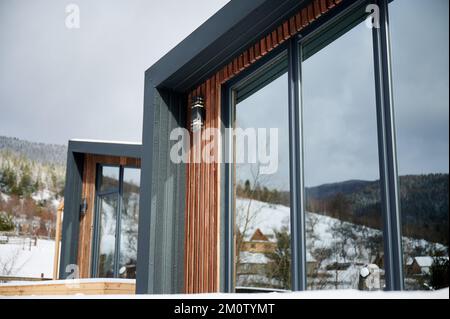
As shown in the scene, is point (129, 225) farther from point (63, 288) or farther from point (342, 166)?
point (342, 166)

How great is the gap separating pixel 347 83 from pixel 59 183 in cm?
756

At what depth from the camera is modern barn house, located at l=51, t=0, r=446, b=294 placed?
126 inches

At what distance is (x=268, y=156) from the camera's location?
4.10m

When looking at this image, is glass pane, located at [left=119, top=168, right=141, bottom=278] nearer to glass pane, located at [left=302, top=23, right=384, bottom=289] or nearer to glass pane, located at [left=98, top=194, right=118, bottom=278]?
glass pane, located at [left=98, top=194, right=118, bottom=278]

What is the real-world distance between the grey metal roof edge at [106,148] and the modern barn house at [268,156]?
9.66 ft

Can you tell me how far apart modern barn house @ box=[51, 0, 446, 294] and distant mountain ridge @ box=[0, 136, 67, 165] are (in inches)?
168

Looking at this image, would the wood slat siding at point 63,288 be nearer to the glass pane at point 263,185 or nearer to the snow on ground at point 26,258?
the snow on ground at point 26,258

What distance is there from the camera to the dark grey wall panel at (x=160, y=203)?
4793 millimetres

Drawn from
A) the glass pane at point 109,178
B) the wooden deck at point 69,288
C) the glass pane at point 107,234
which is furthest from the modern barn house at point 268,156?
the glass pane at point 109,178

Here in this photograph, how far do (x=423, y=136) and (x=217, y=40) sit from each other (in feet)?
6.91

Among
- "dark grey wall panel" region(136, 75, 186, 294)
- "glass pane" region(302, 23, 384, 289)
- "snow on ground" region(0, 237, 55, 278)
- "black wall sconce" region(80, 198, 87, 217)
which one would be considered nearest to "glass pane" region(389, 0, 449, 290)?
"glass pane" region(302, 23, 384, 289)

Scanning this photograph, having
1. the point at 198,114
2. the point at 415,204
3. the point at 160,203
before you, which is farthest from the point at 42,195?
the point at 415,204

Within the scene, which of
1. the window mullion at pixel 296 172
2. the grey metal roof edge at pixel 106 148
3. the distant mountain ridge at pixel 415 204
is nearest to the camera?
the distant mountain ridge at pixel 415 204
